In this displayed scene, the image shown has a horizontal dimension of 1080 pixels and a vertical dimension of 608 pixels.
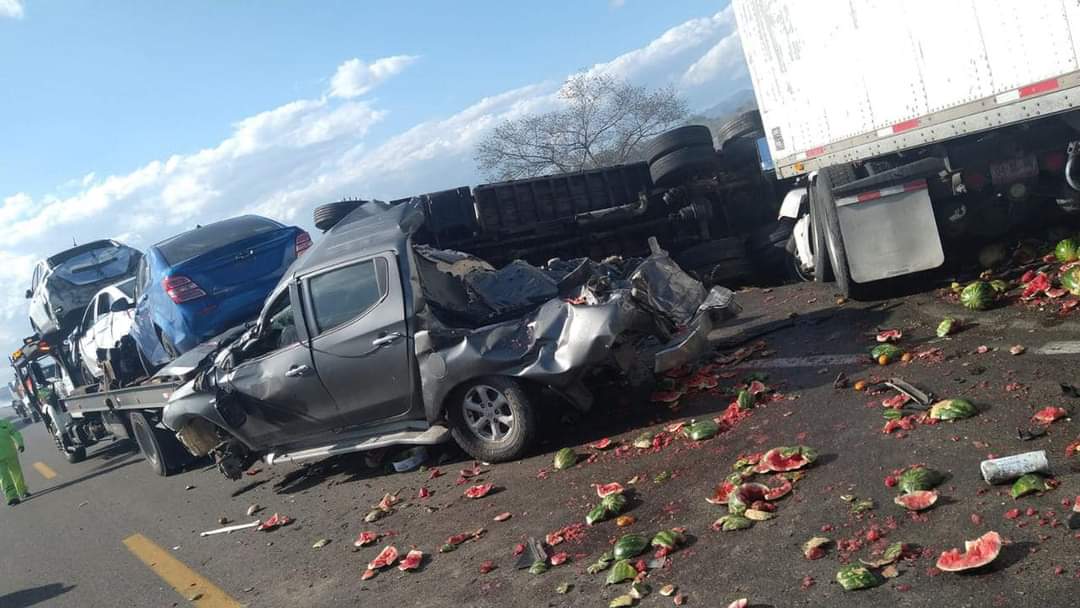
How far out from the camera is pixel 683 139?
540 inches

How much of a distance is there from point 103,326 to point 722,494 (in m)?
11.7

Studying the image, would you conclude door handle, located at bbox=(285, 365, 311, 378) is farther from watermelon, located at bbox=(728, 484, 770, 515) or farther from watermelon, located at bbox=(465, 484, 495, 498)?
watermelon, located at bbox=(728, 484, 770, 515)

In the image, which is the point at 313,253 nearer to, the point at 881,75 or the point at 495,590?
the point at 495,590

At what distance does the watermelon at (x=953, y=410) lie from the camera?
15.8 ft

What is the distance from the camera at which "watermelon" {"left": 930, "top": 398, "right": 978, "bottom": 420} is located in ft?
15.8

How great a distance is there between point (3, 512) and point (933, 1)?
1387 cm

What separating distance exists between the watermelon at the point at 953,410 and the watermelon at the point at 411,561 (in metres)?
3.25

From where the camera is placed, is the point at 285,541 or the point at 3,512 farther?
the point at 3,512

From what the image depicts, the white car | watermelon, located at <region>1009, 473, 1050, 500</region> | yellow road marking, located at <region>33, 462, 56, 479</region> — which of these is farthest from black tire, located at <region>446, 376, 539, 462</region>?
yellow road marking, located at <region>33, 462, 56, 479</region>

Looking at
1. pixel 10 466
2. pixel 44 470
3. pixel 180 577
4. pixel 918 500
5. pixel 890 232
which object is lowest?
pixel 44 470

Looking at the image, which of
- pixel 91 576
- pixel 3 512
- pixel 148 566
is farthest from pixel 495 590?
pixel 3 512

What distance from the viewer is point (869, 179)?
324 inches

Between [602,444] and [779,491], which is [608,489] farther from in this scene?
[779,491]

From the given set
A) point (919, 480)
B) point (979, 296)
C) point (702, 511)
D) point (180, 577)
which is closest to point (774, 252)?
point (979, 296)
